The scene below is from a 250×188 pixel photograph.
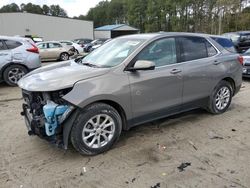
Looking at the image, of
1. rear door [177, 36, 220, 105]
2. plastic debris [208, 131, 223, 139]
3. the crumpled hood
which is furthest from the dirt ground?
the crumpled hood

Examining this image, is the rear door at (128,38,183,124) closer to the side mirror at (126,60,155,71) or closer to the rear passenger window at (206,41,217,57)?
the side mirror at (126,60,155,71)

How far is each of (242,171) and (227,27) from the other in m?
44.0

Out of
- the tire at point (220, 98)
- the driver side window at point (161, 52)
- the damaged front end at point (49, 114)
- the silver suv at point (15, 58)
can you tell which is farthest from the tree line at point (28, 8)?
the damaged front end at point (49, 114)

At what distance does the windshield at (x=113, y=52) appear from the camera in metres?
4.17

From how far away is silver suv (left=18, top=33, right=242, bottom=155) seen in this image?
11.7ft

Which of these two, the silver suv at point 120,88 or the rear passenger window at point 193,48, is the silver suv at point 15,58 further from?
the rear passenger window at point 193,48

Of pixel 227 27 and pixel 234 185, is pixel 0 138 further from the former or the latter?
pixel 227 27

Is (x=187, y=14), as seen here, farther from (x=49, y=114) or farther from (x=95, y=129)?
(x=49, y=114)

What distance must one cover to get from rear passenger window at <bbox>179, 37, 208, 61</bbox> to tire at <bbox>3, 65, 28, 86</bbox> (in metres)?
5.84

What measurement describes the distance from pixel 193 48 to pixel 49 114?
111 inches

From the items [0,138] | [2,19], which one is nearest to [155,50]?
[0,138]

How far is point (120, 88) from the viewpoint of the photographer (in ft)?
12.6

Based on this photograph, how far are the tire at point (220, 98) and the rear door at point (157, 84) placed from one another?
981 mm

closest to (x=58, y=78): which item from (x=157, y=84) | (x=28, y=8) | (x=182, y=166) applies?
(x=157, y=84)
